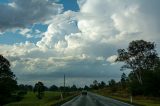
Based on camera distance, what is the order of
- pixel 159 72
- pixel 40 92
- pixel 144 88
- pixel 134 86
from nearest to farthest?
pixel 159 72
pixel 144 88
pixel 134 86
pixel 40 92

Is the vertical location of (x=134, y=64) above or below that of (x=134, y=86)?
above

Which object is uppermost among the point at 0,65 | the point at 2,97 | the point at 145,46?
the point at 145,46

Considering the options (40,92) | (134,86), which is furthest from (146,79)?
(40,92)

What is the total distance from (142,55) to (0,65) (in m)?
35.3

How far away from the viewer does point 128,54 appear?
86625 millimetres

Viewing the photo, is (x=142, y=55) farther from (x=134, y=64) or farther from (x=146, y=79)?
(x=146, y=79)

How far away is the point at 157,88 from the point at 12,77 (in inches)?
1158

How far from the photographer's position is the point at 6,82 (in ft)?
220

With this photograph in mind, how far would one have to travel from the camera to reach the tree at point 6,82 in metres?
65.6

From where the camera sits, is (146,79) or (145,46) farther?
(145,46)

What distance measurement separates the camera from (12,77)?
72875mm

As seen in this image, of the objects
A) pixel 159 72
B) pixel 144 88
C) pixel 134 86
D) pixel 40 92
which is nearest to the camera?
pixel 159 72

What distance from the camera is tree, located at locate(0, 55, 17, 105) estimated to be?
65.6 meters

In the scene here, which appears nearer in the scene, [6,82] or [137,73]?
[6,82]
